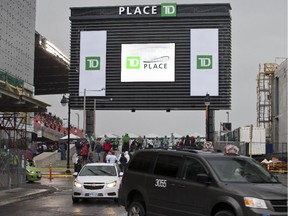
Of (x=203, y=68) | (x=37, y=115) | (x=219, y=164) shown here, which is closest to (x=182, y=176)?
(x=219, y=164)

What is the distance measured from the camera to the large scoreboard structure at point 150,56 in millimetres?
57031

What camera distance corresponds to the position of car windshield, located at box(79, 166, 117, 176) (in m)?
18.7

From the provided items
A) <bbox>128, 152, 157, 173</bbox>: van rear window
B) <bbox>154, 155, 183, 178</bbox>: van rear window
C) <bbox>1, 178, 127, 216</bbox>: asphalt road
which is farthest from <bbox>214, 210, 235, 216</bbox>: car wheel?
<bbox>1, 178, 127, 216</bbox>: asphalt road

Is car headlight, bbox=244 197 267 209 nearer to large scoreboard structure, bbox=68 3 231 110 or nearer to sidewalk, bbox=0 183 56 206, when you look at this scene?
sidewalk, bbox=0 183 56 206

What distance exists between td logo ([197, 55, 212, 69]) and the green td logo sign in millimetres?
5550

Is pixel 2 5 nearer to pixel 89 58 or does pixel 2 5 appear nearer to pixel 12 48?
pixel 12 48

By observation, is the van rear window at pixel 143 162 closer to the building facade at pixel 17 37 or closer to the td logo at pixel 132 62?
the building facade at pixel 17 37

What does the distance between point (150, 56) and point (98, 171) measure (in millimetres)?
40081

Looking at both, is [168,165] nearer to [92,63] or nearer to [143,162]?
[143,162]

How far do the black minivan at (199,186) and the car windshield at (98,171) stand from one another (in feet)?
20.1

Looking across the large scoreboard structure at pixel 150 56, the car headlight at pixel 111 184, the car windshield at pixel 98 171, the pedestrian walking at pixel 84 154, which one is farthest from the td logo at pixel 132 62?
the car headlight at pixel 111 184

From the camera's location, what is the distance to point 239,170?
10430mm

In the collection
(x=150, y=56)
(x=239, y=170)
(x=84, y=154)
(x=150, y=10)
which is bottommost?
(x=84, y=154)

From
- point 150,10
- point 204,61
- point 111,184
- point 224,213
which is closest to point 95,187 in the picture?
point 111,184
